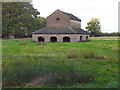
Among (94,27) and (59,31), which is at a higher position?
(94,27)

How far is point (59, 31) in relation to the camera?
3578cm

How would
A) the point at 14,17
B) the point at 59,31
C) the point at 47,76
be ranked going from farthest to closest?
the point at 14,17 → the point at 59,31 → the point at 47,76

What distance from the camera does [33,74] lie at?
6.43m

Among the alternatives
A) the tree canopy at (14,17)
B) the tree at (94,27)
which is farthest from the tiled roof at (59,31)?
the tree at (94,27)

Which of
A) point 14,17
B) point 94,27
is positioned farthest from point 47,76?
point 94,27

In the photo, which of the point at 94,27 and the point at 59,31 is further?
the point at 94,27

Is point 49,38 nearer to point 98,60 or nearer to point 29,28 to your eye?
point 29,28

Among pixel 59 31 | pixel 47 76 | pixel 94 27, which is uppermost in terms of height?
pixel 94 27

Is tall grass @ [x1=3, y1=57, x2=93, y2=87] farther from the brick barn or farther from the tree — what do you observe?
the tree

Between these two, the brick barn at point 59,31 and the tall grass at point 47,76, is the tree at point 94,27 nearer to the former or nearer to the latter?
the brick barn at point 59,31

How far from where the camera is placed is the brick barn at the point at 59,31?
34.7 m

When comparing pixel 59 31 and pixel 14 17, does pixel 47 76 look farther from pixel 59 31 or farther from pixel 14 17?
pixel 14 17

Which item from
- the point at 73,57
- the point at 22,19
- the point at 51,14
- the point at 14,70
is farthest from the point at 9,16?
the point at 14,70

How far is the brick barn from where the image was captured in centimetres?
3466
